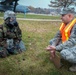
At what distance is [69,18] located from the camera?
5.48 m

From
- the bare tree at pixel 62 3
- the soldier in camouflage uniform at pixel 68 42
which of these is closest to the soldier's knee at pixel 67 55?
the soldier in camouflage uniform at pixel 68 42

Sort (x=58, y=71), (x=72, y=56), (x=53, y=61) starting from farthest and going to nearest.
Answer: (x=53, y=61)
(x=58, y=71)
(x=72, y=56)

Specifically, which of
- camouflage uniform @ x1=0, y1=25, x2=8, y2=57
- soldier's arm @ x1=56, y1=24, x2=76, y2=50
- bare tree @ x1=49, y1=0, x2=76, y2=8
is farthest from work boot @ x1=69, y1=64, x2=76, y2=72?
bare tree @ x1=49, y1=0, x2=76, y2=8

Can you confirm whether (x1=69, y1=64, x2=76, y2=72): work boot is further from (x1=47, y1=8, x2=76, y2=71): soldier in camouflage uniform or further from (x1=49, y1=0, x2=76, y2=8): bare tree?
(x1=49, y1=0, x2=76, y2=8): bare tree

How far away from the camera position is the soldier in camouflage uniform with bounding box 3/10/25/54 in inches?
254

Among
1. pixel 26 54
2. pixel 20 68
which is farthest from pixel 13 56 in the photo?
pixel 20 68

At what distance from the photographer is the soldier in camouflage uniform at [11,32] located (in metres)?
6.45

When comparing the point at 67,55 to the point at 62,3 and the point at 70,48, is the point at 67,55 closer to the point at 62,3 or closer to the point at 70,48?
the point at 70,48

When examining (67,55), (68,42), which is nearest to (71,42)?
(68,42)

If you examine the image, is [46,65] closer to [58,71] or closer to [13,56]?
[58,71]

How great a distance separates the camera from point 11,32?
6.56 meters

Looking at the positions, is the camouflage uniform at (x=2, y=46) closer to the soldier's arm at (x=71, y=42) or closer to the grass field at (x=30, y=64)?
the grass field at (x=30, y=64)

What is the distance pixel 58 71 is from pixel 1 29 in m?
1.88

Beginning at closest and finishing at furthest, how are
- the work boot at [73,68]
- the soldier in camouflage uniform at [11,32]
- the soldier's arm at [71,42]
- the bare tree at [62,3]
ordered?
1. the soldier's arm at [71,42]
2. the work boot at [73,68]
3. the soldier in camouflage uniform at [11,32]
4. the bare tree at [62,3]
